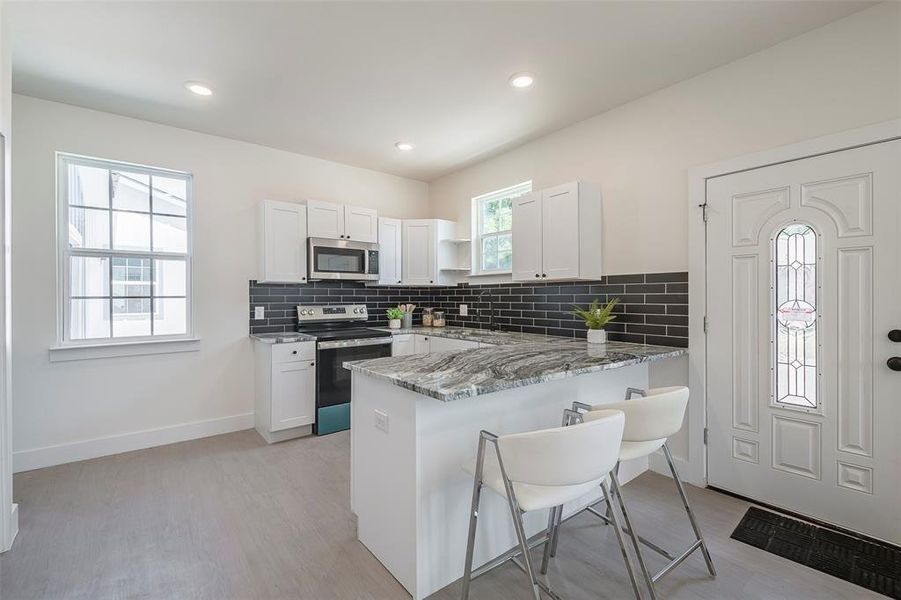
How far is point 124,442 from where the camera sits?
10.6ft

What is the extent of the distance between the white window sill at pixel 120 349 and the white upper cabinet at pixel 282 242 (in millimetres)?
841

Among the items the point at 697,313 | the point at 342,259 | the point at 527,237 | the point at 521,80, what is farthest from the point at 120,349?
the point at 697,313

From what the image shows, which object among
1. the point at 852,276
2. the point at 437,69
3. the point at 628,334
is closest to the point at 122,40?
the point at 437,69

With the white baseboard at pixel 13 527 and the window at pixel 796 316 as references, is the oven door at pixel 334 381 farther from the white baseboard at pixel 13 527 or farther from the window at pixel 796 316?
the window at pixel 796 316

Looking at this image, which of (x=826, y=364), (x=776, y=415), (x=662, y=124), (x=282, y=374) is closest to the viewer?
(x=826, y=364)

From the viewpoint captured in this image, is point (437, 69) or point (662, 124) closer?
point (437, 69)

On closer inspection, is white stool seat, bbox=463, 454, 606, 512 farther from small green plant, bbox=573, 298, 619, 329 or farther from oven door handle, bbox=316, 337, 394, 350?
oven door handle, bbox=316, 337, 394, 350

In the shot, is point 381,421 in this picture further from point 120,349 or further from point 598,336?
Result: point 120,349

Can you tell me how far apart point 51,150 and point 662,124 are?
14.6 feet

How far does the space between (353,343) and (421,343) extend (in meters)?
0.72

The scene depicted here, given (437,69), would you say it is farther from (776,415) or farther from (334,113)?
(776,415)

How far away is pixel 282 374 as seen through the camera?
136 inches

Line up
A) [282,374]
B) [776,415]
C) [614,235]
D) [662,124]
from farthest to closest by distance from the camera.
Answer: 1. [282,374]
2. [614,235]
3. [662,124]
4. [776,415]

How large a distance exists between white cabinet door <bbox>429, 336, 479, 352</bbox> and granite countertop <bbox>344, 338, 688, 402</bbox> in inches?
38.6
